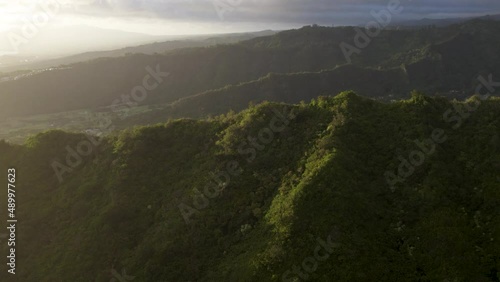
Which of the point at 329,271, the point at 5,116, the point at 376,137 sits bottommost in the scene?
the point at 5,116

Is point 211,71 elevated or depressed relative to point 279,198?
depressed

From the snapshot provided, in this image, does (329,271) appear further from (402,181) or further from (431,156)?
(431,156)

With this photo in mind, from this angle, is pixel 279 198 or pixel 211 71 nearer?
pixel 279 198

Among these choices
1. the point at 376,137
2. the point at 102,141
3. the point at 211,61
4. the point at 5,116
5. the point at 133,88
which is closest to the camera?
the point at 376,137

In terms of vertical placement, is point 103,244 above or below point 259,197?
below

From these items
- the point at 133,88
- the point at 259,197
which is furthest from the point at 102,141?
the point at 133,88

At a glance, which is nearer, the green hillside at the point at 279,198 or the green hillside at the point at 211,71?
the green hillside at the point at 279,198

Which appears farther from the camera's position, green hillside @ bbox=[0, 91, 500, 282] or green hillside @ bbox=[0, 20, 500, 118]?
green hillside @ bbox=[0, 20, 500, 118]

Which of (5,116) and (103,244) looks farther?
(5,116)
